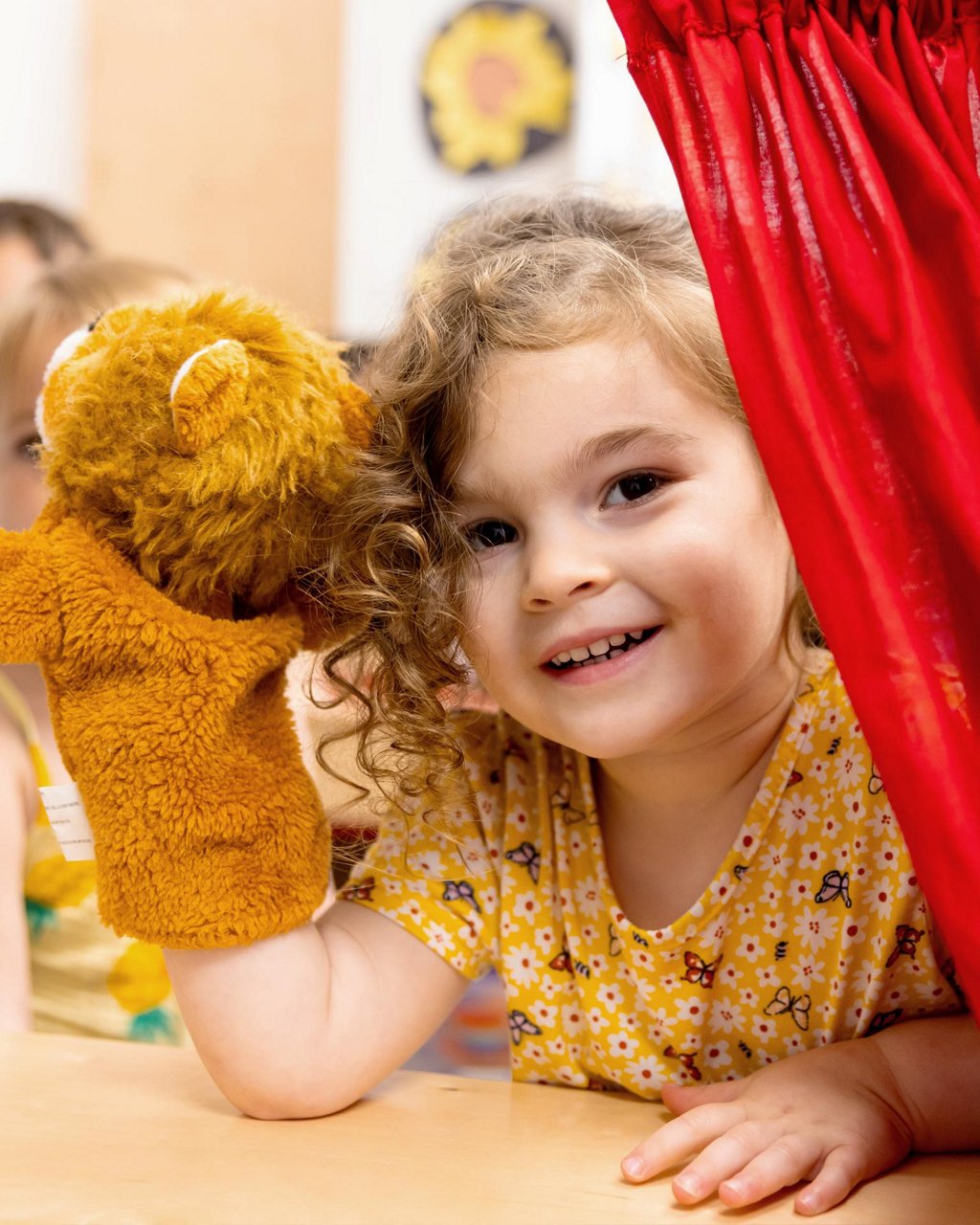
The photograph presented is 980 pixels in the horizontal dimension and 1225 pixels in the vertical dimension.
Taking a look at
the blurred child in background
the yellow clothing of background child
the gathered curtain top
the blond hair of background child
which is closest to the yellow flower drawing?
the blurred child in background

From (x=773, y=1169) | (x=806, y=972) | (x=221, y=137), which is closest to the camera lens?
(x=773, y=1169)

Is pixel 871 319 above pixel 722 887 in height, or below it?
above

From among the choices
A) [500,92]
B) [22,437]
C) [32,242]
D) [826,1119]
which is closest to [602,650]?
[826,1119]

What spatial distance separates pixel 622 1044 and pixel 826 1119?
0.23 meters

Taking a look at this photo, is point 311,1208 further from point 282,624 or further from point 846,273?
Result: point 846,273

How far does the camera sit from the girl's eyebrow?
787mm

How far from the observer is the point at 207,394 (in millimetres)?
736

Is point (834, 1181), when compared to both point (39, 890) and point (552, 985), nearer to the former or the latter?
point (552, 985)

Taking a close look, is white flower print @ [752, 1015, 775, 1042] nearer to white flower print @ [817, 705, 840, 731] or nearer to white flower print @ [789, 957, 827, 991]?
white flower print @ [789, 957, 827, 991]

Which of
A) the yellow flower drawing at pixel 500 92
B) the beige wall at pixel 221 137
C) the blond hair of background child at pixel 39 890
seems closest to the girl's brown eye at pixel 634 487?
the blond hair of background child at pixel 39 890

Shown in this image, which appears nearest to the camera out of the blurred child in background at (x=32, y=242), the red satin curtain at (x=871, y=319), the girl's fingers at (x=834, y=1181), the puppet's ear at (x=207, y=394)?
the red satin curtain at (x=871, y=319)

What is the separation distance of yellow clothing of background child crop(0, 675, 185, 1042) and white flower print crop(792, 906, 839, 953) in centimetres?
66

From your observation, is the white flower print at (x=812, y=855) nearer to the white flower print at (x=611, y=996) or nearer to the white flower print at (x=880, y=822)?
the white flower print at (x=880, y=822)

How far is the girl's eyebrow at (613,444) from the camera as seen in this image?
2.58 feet
